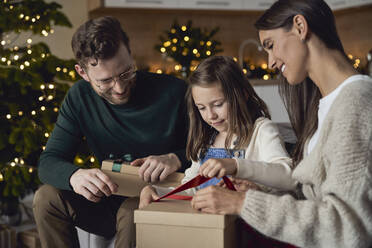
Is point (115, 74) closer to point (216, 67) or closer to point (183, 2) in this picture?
point (216, 67)

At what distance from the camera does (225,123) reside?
1.54 meters

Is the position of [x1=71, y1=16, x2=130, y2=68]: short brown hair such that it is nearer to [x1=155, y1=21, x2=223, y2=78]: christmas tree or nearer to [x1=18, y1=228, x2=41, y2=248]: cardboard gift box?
[x1=18, y1=228, x2=41, y2=248]: cardboard gift box

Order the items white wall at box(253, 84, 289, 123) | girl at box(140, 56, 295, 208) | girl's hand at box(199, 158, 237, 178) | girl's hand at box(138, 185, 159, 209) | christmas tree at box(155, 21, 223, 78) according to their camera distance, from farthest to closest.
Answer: white wall at box(253, 84, 289, 123)
christmas tree at box(155, 21, 223, 78)
girl at box(140, 56, 295, 208)
girl's hand at box(138, 185, 159, 209)
girl's hand at box(199, 158, 237, 178)

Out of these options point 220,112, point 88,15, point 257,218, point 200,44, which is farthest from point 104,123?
point 88,15

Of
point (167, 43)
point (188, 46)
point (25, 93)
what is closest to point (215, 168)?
point (25, 93)

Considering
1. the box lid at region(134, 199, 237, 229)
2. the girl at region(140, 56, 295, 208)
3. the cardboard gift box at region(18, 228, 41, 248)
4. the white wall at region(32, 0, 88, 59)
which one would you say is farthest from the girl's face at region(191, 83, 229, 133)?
the white wall at region(32, 0, 88, 59)

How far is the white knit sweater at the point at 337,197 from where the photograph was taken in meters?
0.92

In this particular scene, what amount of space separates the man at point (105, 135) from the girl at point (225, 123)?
0.09 meters

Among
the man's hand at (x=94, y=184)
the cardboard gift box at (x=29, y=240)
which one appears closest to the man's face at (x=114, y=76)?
the man's hand at (x=94, y=184)

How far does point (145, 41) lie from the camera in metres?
4.69

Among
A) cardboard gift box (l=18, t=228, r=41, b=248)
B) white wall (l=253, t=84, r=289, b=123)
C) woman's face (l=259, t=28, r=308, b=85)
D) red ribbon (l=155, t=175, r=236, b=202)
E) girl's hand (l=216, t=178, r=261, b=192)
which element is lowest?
cardboard gift box (l=18, t=228, r=41, b=248)

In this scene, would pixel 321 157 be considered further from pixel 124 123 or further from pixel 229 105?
pixel 124 123

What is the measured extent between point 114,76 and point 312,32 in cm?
80

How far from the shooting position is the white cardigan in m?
1.24
